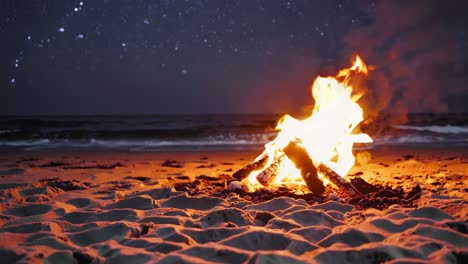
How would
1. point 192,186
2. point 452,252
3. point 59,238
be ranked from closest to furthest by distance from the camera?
point 452,252 < point 59,238 < point 192,186

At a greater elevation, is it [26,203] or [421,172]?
[421,172]

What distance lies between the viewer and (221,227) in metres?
3.72

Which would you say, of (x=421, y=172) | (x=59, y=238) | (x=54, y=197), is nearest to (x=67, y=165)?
(x=54, y=197)

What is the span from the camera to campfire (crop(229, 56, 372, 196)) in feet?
20.0

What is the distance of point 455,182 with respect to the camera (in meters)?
Result: 6.28

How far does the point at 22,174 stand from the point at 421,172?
9165 mm

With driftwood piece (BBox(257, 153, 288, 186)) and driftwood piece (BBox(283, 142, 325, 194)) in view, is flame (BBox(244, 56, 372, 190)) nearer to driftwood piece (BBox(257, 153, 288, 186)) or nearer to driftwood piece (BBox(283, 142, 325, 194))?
driftwood piece (BBox(257, 153, 288, 186))

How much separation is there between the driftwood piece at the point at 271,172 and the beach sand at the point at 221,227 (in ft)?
1.87

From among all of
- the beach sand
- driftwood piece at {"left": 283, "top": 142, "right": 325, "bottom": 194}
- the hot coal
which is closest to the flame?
driftwood piece at {"left": 283, "top": 142, "right": 325, "bottom": 194}

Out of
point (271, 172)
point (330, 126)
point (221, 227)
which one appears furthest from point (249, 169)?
point (221, 227)

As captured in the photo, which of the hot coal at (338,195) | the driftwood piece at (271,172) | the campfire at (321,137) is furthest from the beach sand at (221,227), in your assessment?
the campfire at (321,137)

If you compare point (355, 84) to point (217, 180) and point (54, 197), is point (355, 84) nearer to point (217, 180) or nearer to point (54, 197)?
point (217, 180)

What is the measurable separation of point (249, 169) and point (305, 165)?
100cm

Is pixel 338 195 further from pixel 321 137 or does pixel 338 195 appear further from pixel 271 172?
pixel 321 137
